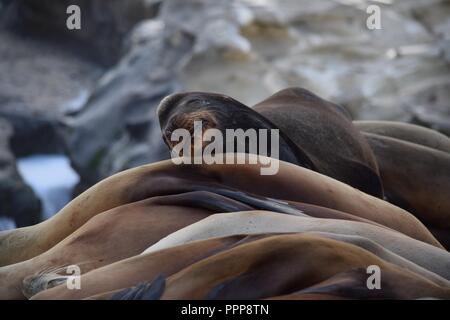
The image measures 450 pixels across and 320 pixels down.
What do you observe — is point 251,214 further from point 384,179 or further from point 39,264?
point 384,179

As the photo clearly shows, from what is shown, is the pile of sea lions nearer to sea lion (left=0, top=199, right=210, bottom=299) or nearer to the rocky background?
sea lion (left=0, top=199, right=210, bottom=299)

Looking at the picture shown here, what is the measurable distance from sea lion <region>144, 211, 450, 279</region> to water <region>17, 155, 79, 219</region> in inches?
198

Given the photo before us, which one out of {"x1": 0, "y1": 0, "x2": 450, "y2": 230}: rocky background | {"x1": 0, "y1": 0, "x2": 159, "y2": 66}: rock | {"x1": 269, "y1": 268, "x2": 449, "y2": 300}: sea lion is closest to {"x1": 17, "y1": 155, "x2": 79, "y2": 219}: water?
{"x1": 0, "y1": 0, "x2": 450, "y2": 230}: rocky background

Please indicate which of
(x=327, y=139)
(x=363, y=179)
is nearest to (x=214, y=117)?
(x=327, y=139)

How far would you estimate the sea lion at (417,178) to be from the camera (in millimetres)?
3326

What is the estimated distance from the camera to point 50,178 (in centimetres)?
809

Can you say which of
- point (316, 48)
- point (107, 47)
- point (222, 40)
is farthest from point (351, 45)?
point (107, 47)

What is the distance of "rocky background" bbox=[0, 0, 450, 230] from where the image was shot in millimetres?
6879

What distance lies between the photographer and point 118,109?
810 centimetres

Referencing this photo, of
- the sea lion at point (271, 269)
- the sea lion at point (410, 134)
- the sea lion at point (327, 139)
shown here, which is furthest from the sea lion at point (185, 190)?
the sea lion at point (410, 134)

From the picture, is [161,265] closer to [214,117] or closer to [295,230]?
[295,230]

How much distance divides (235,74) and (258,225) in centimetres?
494

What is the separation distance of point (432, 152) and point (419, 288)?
1.65 meters
